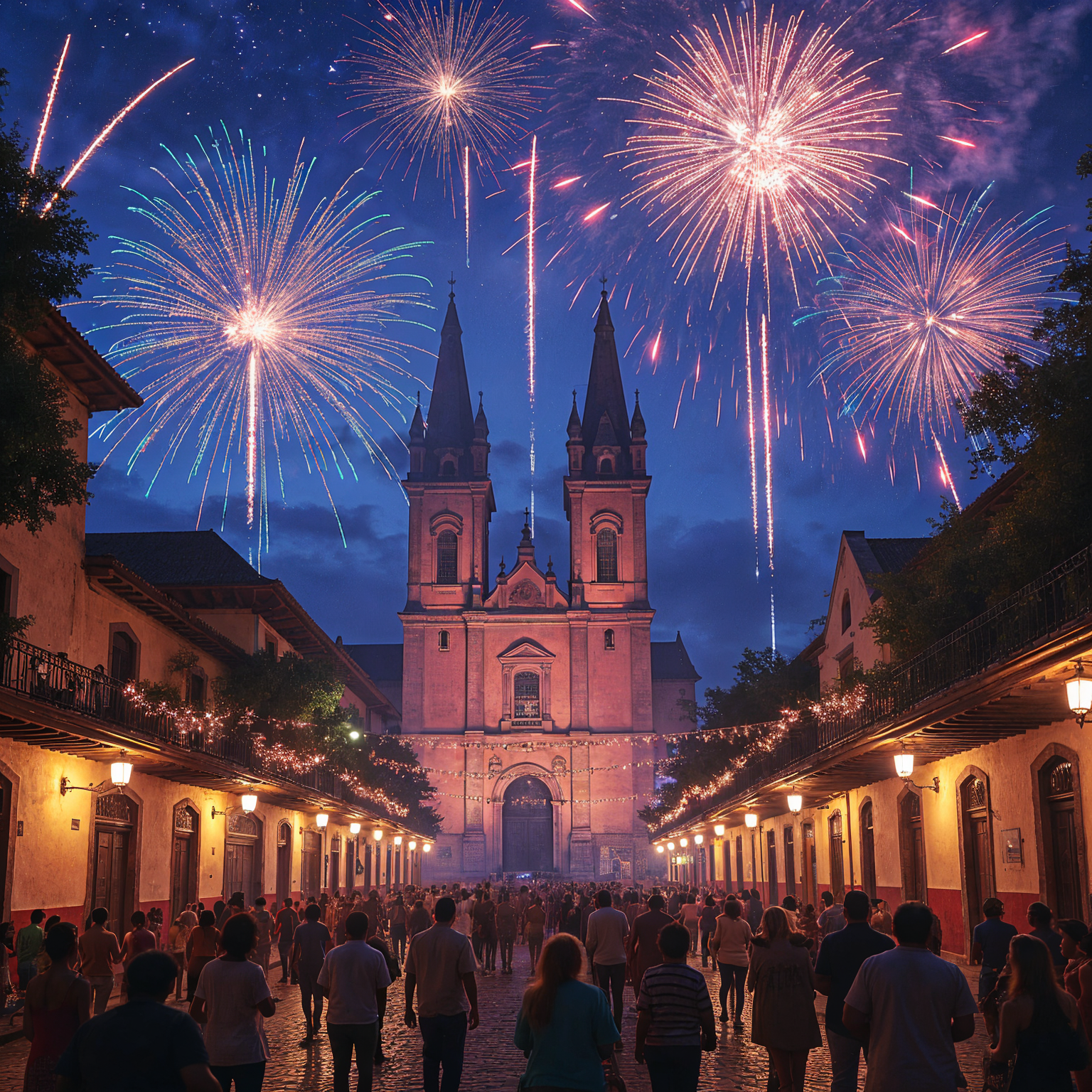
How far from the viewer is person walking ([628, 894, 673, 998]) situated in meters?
10.8

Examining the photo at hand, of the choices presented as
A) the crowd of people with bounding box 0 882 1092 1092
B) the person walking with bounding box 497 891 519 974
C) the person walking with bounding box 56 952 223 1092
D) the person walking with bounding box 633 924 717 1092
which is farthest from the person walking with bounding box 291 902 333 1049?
the person walking with bounding box 497 891 519 974

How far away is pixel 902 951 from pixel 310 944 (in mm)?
8733

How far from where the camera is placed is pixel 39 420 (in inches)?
480

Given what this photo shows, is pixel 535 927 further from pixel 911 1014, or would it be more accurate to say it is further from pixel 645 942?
pixel 911 1014

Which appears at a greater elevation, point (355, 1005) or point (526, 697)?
point (526, 697)

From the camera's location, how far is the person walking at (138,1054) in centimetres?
419

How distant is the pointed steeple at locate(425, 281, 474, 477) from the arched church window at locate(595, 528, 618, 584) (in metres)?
8.75

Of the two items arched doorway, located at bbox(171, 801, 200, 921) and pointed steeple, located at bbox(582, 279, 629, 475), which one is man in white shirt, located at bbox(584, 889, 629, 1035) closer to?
arched doorway, located at bbox(171, 801, 200, 921)

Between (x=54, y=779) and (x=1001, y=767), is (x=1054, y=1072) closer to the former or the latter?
(x=1001, y=767)

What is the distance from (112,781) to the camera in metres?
19.6

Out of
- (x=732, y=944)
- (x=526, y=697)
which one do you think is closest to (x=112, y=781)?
(x=732, y=944)

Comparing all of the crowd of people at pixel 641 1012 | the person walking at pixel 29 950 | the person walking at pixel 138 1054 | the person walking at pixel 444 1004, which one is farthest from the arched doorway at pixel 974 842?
the person walking at pixel 138 1054

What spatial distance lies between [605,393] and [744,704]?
112ft

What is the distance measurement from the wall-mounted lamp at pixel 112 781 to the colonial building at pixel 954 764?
11.3 meters
